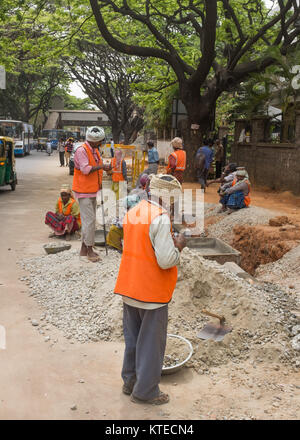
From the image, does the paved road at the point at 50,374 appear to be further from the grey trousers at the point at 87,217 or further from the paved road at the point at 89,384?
the grey trousers at the point at 87,217

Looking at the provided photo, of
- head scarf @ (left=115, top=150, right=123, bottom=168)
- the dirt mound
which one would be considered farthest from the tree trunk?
the dirt mound

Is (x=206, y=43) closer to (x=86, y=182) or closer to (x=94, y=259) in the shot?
(x=86, y=182)

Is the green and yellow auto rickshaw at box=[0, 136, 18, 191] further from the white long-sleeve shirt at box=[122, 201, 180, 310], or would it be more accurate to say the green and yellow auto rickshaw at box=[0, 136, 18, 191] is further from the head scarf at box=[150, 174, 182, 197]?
the white long-sleeve shirt at box=[122, 201, 180, 310]

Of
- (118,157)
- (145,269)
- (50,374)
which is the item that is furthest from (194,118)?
(145,269)

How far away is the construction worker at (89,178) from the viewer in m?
6.67

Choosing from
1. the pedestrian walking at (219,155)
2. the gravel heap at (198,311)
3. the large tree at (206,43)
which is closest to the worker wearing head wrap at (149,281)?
the gravel heap at (198,311)

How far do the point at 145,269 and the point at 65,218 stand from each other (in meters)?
5.79

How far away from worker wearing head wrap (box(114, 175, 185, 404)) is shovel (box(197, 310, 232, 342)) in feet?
3.58

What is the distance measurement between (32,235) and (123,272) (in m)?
6.14

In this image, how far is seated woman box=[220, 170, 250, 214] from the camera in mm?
10320

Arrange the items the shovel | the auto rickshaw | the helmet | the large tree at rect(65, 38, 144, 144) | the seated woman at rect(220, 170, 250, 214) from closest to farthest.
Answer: the shovel, the helmet, the seated woman at rect(220, 170, 250, 214), the large tree at rect(65, 38, 144, 144), the auto rickshaw

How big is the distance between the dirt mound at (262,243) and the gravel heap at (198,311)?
2.26 metres
